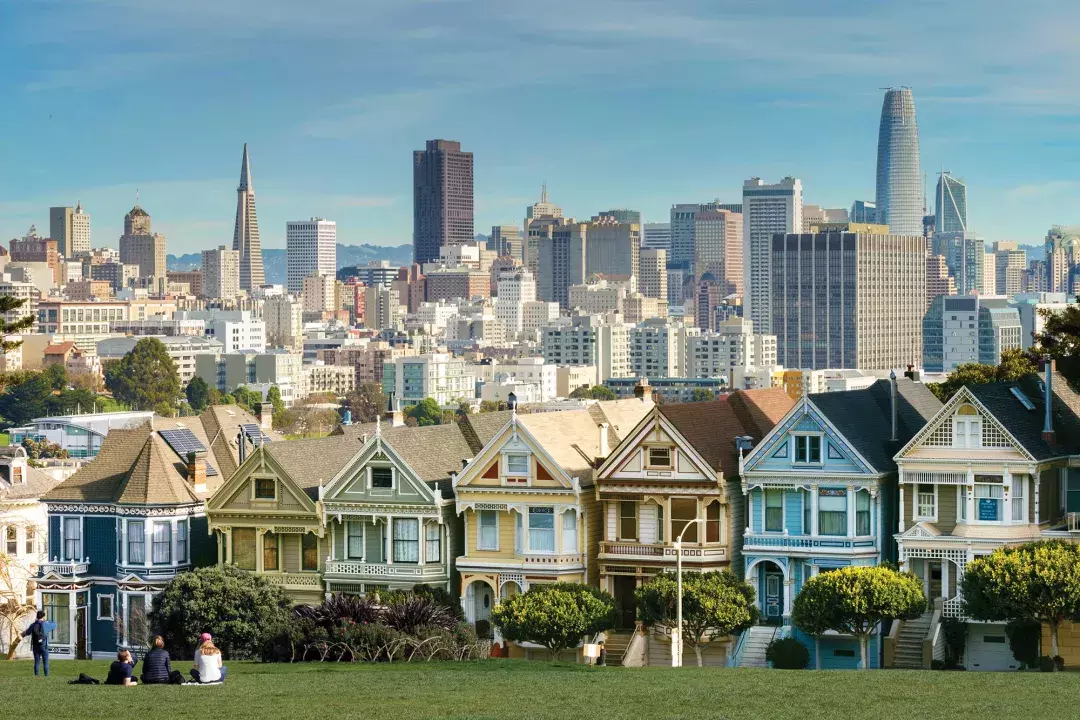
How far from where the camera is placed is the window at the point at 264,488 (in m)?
65.3

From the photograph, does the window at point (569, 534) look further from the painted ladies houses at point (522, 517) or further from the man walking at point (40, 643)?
the man walking at point (40, 643)

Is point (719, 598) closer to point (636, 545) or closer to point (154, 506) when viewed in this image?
point (636, 545)

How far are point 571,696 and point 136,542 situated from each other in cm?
2613

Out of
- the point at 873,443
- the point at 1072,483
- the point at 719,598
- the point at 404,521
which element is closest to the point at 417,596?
the point at 404,521

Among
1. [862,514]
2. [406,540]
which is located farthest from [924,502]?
[406,540]

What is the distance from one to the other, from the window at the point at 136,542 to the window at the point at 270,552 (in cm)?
384

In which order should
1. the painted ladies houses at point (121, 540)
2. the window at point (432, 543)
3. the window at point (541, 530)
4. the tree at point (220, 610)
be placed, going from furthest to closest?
the painted ladies houses at point (121, 540) → the window at point (432, 543) → the window at point (541, 530) → the tree at point (220, 610)

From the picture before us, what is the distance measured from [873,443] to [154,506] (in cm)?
2140

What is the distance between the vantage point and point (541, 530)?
62.4 m

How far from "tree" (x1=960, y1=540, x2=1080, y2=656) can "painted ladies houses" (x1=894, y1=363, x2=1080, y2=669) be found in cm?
172

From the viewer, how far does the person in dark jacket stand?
4656cm

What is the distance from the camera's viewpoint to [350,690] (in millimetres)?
45188

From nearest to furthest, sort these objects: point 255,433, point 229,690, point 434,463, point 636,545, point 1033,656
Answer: point 229,690 → point 1033,656 → point 636,545 → point 434,463 → point 255,433

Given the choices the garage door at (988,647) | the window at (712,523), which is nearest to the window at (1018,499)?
the garage door at (988,647)
